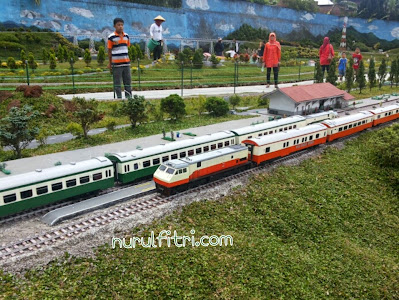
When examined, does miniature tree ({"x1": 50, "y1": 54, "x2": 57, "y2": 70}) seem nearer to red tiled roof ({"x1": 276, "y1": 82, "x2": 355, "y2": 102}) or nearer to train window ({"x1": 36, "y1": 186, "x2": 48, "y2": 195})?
red tiled roof ({"x1": 276, "y1": 82, "x2": 355, "y2": 102})

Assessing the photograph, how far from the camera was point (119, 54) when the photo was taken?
4028cm

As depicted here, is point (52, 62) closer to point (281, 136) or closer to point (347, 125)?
point (281, 136)

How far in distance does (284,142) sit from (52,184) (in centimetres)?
1554

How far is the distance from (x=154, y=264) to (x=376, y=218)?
14.4 meters

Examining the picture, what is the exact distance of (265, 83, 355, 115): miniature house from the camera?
122 ft

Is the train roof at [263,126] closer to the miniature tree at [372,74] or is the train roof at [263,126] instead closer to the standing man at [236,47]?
the miniature tree at [372,74]

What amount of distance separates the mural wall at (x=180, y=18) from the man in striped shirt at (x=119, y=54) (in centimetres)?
3221

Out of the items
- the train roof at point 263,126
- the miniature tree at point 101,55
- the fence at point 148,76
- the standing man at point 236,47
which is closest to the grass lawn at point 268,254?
the train roof at point 263,126

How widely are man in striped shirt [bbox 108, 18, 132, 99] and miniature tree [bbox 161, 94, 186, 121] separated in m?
8.18


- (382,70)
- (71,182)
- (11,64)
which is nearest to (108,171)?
(71,182)

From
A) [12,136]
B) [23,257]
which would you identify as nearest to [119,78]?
[12,136]

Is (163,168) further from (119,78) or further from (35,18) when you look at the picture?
(35,18)

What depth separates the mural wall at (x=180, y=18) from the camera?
6488 cm

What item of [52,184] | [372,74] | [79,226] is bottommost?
[79,226]
